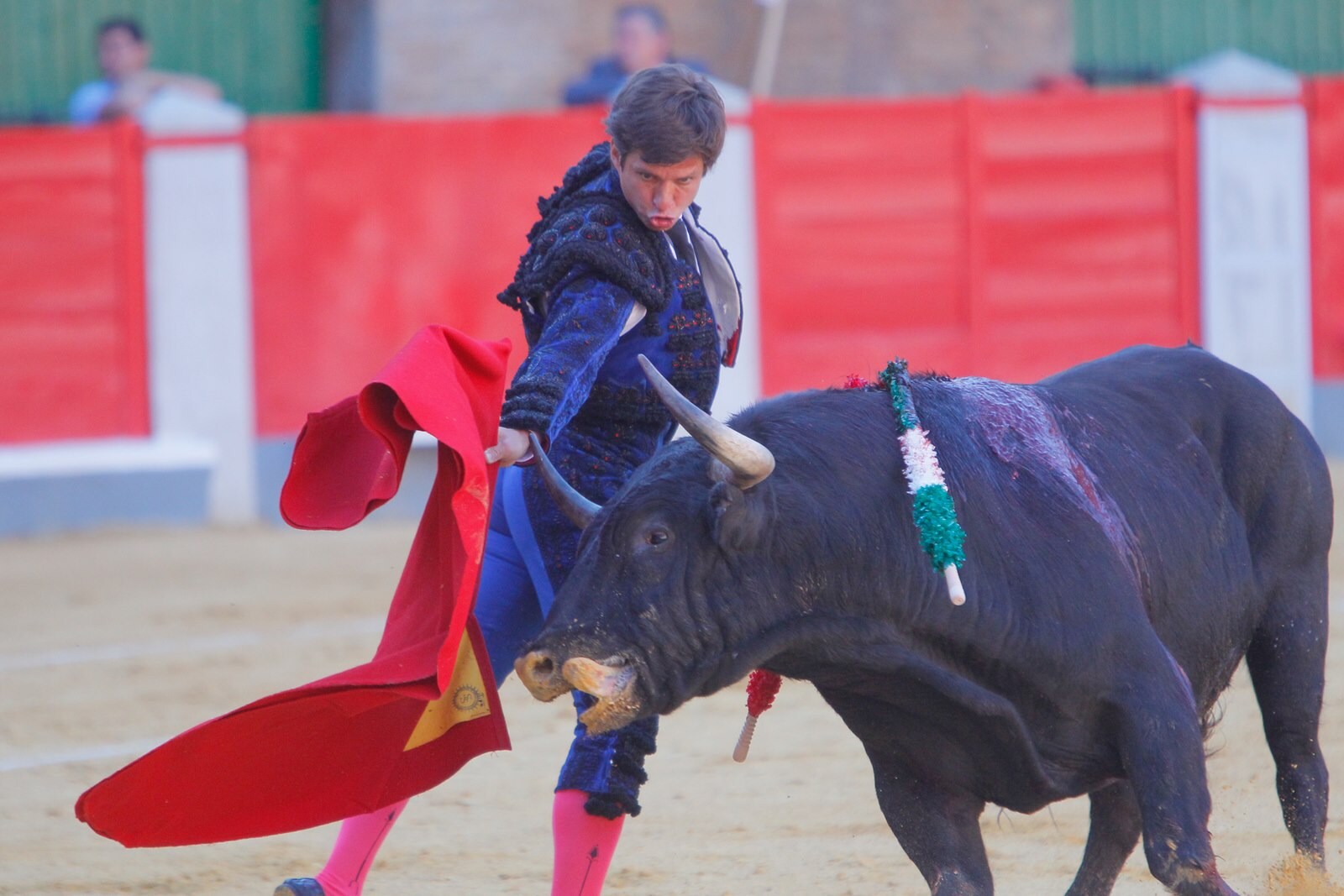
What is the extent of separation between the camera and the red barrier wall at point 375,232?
8.05 m

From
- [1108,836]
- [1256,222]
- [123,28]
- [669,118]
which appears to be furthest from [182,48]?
[1108,836]

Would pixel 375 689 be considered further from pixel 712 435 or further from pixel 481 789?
pixel 481 789

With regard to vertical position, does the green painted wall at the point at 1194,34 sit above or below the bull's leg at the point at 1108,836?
above

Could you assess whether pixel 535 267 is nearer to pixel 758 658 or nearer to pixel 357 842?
pixel 758 658

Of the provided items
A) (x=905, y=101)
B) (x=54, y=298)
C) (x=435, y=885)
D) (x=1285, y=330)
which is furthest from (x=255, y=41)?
(x=435, y=885)

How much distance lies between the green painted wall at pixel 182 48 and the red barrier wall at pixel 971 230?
3.05 meters

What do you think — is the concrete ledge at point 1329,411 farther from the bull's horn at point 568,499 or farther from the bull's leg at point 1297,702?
the bull's horn at point 568,499

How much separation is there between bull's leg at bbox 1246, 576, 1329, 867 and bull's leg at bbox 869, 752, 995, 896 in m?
0.57

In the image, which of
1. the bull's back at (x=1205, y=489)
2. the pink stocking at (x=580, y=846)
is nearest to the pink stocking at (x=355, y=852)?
the pink stocking at (x=580, y=846)

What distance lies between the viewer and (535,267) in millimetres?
2693

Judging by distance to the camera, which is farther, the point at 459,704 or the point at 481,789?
the point at 481,789

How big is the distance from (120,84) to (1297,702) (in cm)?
677

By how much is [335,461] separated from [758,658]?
69cm

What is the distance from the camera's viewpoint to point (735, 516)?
2373 millimetres
